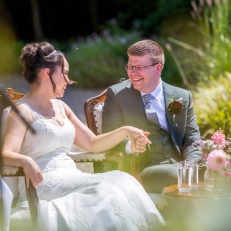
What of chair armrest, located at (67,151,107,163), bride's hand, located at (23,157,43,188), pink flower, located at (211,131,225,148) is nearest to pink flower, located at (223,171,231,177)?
pink flower, located at (211,131,225,148)

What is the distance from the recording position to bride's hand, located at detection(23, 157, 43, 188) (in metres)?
4.10

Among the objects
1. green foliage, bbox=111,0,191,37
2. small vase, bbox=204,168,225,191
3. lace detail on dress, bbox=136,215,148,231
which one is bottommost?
lace detail on dress, bbox=136,215,148,231

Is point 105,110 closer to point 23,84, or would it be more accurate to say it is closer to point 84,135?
point 84,135

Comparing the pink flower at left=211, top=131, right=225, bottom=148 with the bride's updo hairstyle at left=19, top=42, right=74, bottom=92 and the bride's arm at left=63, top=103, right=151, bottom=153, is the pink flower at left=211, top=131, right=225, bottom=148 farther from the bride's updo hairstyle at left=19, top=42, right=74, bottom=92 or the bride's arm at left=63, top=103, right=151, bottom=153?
the bride's updo hairstyle at left=19, top=42, right=74, bottom=92

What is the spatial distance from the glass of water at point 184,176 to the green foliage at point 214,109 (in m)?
2.75

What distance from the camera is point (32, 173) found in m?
4.09

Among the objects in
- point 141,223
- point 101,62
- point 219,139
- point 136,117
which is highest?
point 101,62

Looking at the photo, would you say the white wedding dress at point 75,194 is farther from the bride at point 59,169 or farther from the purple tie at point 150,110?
the purple tie at point 150,110

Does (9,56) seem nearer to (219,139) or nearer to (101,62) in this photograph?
(101,62)

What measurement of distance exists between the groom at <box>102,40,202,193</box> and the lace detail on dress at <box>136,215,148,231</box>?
91 centimetres

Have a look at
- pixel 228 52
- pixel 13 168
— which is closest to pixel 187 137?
pixel 13 168

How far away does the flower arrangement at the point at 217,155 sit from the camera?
445cm

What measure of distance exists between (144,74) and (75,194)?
1.39 metres

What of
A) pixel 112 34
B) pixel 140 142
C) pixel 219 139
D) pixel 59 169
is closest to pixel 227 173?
pixel 219 139
